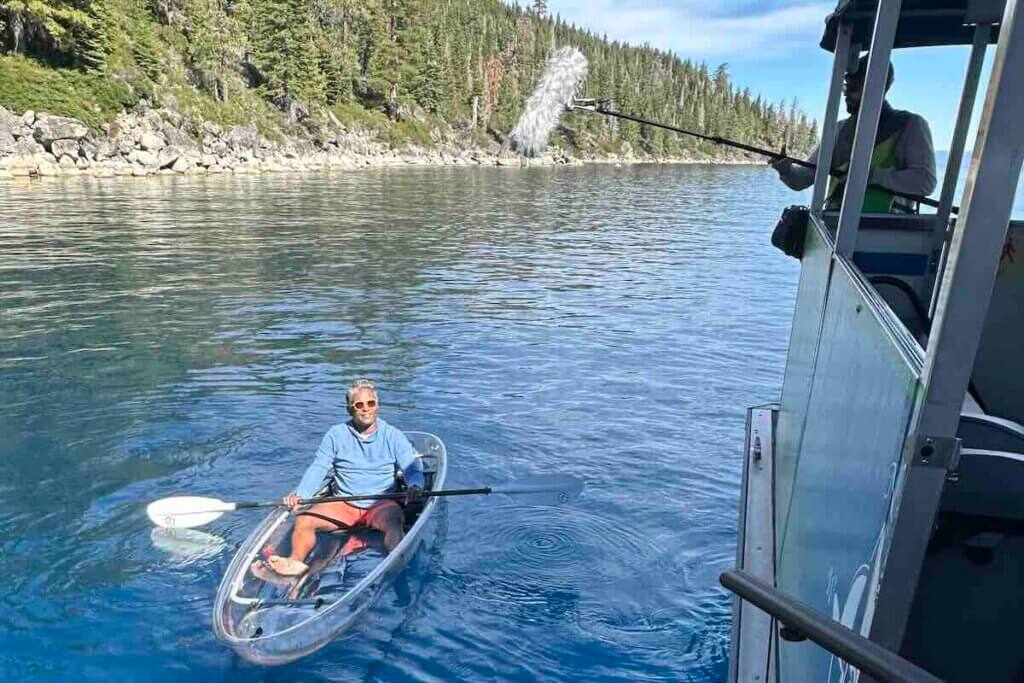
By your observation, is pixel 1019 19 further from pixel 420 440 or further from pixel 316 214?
pixel 316 214

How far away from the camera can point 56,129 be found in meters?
56.2

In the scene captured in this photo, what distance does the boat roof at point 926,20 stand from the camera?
552 centimetres

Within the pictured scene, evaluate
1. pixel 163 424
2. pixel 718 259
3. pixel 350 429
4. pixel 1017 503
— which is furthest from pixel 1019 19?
pixel 718 259

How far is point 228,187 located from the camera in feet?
176

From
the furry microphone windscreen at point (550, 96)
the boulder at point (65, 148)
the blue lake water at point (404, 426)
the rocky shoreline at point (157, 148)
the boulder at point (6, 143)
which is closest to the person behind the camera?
the blue lake water at point (404, 426)

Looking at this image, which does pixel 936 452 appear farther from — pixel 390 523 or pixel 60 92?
pixel 60 92

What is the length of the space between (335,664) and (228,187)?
52.0m

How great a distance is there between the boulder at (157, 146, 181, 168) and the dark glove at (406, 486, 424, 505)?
203ft

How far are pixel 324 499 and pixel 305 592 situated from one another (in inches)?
34.8

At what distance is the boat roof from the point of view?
5.52m

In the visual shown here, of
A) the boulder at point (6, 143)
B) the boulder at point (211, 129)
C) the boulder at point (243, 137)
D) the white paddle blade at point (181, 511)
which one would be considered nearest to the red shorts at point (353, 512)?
the white paddle blade at point (181, 511)

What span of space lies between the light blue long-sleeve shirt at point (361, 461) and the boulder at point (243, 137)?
237 feet

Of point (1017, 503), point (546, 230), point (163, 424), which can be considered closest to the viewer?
point (1017, 503)

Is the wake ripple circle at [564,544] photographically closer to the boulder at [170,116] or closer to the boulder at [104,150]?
the boulder at [104,150]
